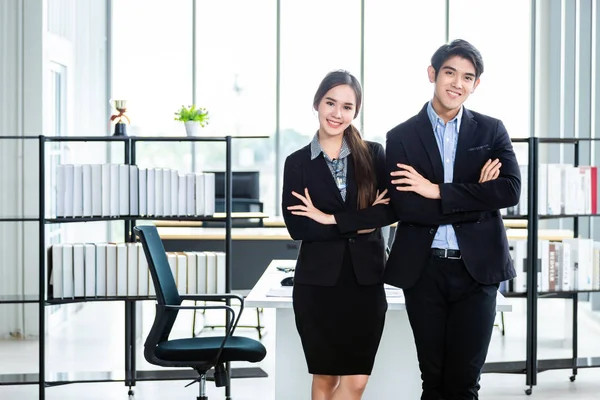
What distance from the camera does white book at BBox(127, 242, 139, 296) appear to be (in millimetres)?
4996

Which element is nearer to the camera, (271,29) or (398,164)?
(398,164)

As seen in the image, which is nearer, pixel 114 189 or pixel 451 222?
pixel 451 222

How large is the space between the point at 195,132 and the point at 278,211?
557 centimetres

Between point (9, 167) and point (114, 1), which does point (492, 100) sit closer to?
point (114, 1)

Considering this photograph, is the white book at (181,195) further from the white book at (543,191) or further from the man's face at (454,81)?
the man's face at (454,81)

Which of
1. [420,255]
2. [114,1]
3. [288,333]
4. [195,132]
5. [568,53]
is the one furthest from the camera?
[114,1]

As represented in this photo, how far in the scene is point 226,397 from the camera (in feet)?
16.6

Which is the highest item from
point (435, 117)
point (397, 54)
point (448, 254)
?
point (397, 54)

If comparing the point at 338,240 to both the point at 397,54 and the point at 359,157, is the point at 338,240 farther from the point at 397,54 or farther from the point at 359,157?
the point at 397,54

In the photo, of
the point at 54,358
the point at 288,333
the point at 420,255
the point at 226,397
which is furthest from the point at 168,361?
the point at 54,358

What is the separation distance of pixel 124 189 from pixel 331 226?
6.95ft


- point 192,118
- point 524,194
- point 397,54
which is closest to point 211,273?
point 192,118

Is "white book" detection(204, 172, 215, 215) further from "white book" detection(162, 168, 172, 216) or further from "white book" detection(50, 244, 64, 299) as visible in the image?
"white book" detection(50, 244, 64, 299)

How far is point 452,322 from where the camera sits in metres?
3.04
